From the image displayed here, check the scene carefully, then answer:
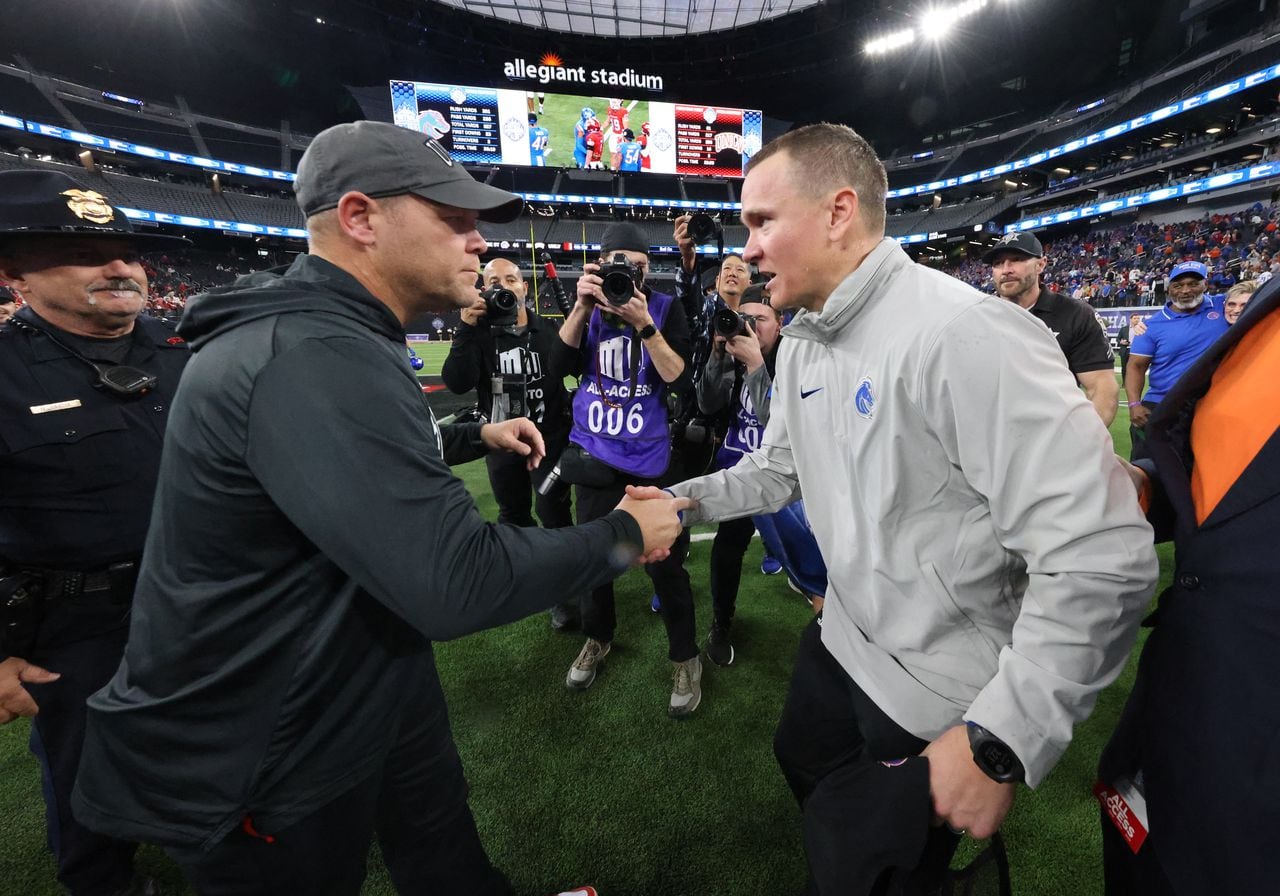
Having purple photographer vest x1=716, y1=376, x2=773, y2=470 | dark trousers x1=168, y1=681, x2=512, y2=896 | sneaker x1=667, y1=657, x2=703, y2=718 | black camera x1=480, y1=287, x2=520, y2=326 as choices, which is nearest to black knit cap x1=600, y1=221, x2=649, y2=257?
black camera x1=480, y1=287, x2=520, y2=326

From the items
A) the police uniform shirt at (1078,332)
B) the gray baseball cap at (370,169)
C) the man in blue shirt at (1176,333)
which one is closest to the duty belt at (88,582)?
the gray baseball cap at (370,169)

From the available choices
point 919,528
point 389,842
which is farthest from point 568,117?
point 389,842

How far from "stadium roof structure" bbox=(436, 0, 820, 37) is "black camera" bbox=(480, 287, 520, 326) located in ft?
108

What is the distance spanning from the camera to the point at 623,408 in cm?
285

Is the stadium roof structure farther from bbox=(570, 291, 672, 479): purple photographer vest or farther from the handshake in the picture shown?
the handshake

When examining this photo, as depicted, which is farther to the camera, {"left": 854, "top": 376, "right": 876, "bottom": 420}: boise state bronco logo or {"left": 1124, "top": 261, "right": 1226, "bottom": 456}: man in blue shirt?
{"left": 1124, "top": 261, "right": 1226, "bottom": 456}: man in blue shirt

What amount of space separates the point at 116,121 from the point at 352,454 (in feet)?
154

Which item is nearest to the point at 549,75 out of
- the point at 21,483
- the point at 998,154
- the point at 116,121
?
the point at 116,121

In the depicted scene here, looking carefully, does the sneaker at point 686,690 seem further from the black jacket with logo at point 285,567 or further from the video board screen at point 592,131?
the video board screen at point 592,131

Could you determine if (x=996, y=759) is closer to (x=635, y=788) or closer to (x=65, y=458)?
(x=635, y=788)

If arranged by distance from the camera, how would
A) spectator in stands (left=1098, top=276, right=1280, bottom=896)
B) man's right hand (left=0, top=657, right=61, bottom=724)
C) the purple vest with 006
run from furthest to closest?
the purple vest with 006
man's right hand (left=0, top=657, right=61, bottom=724)
spectator in stands (left=1098, top=276, right=1280, bottom=896)

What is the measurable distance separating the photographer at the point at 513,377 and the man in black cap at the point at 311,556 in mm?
1985

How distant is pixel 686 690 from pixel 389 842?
1.60 m

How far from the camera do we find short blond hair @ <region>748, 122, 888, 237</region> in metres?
1.46
